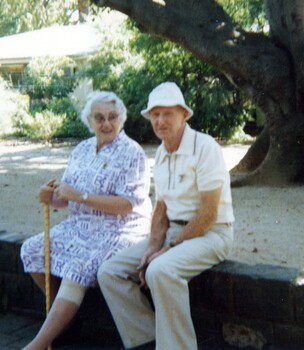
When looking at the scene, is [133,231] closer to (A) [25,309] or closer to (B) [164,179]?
(B) [164,179]

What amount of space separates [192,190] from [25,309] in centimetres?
187

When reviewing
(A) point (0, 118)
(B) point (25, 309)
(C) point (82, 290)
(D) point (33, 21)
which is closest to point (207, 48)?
(B) point (25, 309)

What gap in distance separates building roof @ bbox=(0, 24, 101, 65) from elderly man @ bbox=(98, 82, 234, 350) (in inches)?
886

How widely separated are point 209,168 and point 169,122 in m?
0.37

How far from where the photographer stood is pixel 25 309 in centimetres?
495

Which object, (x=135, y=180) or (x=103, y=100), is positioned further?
(x=103, y=100)

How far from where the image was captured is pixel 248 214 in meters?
7.12

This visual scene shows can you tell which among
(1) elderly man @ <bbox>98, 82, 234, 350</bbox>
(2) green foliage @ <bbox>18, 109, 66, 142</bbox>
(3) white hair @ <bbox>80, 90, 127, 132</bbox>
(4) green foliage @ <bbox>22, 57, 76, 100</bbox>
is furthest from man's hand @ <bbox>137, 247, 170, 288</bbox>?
(4) green foliage @ <bbox>22, 57, 76, 100</bbox>

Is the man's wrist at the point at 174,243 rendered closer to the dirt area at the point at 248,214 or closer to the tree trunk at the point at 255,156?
the dirt area at the point at 248,214

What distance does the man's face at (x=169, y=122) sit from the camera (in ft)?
12.5

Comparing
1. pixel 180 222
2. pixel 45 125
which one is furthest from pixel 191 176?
pixel 45 125

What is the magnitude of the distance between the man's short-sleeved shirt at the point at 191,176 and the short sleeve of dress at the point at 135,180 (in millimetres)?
275

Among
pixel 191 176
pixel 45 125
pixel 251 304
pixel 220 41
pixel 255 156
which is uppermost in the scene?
pixel 220 41

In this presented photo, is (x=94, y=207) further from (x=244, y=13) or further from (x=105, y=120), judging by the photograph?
(x=244, y=13)
